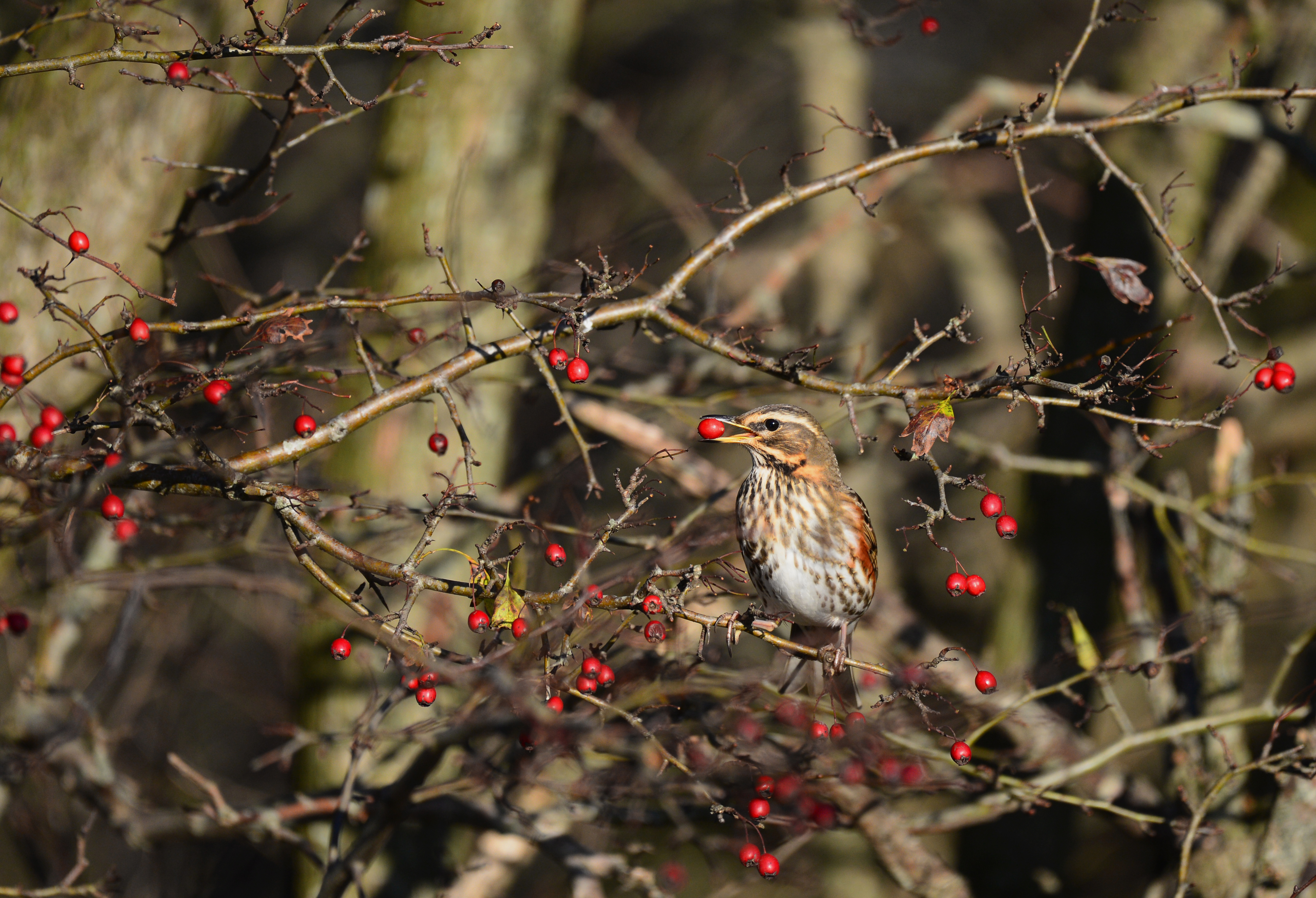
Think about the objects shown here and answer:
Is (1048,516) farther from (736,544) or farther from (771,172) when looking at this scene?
(771,172)

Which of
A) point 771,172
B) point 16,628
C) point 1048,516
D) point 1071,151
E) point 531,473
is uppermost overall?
point 771,172

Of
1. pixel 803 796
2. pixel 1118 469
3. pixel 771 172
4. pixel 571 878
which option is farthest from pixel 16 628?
pixel 771 172

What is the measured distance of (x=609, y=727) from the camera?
338 centimetres

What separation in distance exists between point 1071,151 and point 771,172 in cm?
475

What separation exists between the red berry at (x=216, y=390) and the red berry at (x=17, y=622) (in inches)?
40.8

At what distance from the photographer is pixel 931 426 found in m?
2.23

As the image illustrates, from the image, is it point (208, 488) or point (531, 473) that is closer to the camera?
point (208, 488)

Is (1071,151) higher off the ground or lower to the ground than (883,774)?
higher

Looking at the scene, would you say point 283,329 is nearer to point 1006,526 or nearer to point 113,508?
point 113,508

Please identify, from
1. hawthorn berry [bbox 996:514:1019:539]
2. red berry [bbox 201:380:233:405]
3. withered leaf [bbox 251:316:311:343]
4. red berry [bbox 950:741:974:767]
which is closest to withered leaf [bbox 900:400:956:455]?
hawthorn berry [bbox 996:514:1019:539]

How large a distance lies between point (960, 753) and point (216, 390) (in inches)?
89.2

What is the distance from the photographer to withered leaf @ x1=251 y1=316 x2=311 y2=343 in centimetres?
239

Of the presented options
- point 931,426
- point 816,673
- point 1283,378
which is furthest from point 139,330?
point 1283,378

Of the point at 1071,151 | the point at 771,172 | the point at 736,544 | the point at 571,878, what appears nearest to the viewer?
the point at 571,878
